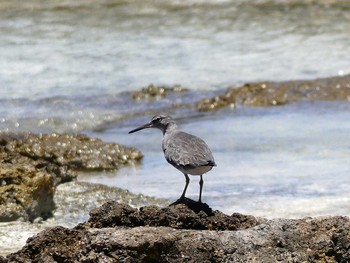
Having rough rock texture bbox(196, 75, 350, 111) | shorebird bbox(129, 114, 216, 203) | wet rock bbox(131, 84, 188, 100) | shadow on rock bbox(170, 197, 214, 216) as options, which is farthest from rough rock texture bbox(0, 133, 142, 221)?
wet rock bbox(131, 84, 188, 100)

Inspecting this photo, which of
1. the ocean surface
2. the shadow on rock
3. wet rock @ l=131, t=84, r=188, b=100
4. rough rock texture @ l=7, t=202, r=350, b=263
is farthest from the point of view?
wet rock @ l=131, t=84, r=188, b=100

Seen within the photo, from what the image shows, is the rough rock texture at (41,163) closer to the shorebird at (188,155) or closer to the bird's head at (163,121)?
the bird's head at (163,121)

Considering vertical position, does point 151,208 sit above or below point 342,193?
above

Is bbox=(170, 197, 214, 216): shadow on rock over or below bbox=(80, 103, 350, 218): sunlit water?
over

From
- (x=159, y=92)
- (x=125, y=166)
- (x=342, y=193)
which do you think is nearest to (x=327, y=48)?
(x=159, y=92)

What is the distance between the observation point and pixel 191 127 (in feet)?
37.4

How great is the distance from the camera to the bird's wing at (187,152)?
618 cm

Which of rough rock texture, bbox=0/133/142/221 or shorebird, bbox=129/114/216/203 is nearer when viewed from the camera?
shorebird, bbox=129/114/216/203

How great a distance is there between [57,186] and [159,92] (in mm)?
5057

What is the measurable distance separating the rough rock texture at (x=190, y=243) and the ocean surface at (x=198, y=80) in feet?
8.64

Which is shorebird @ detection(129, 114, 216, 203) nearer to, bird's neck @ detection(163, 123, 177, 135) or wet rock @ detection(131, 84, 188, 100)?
bird's neck @ detection(163, 123, 177, 135)

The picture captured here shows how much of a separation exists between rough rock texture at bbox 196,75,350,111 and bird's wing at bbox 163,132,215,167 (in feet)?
19.1

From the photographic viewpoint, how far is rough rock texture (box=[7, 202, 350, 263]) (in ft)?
15.0

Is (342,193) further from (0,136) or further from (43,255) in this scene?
(43,255)
